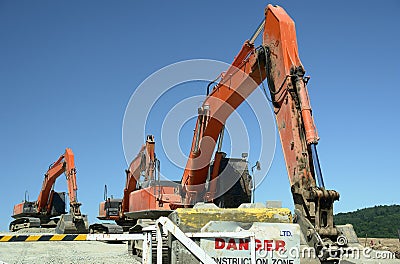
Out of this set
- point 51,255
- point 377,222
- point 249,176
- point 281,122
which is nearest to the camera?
point 281,122

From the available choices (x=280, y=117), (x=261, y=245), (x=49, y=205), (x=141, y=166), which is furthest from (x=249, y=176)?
(x=49, y=205)

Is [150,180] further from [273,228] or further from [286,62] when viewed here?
[273,228]

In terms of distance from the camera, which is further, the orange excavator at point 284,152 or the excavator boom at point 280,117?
the excavator boom at point 280,117

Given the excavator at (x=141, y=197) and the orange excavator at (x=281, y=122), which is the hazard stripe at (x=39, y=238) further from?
the excavator at (x=141, y=197)

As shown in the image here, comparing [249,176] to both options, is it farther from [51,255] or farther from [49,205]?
[49,205]

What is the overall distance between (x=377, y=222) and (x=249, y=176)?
5005 cm

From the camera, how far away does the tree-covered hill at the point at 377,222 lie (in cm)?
4823

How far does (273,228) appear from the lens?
659 centimetres

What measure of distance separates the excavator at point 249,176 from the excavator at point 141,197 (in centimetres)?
11

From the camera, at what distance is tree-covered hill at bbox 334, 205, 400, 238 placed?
48231 mm

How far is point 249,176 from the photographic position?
14.0 meters

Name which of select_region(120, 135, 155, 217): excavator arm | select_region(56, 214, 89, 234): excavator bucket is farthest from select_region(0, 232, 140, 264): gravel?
select_region(56, 214, 89, 234): excavator bucket

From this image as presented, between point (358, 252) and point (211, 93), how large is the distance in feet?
23.4

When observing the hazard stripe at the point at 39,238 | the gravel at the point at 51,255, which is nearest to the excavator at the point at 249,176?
the gravel at the point at 51,255
